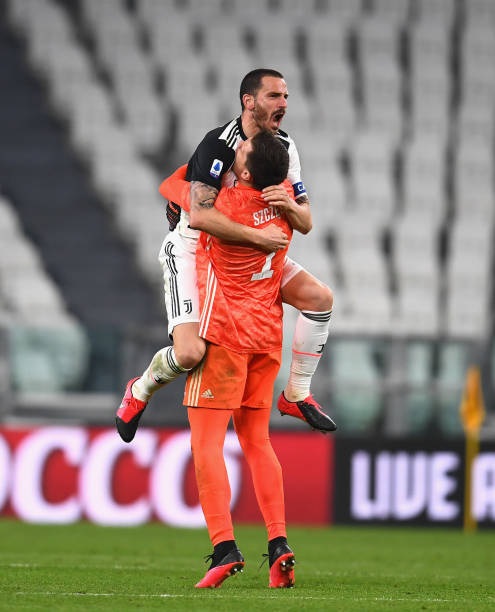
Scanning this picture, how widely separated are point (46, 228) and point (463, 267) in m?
5.13

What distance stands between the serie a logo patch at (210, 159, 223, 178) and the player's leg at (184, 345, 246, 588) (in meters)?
0.66

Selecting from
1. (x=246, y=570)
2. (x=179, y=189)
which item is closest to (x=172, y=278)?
(x=179, y=189)

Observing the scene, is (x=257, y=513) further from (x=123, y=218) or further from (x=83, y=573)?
(x=123, y=218)

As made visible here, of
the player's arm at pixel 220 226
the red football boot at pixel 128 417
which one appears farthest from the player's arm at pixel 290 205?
the red football boot at pixel 128 417

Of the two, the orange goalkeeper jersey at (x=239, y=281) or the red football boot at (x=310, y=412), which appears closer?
the orange goalkeeper jersey at (x=239, y=281)

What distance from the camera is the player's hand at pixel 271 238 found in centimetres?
504

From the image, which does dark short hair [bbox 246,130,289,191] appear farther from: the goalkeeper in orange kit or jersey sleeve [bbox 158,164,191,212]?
jersey sleeve [bbox 158,164,191,212]

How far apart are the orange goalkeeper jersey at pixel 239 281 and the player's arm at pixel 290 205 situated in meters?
0.04

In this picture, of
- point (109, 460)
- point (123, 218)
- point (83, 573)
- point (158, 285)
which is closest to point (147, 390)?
point (83, 573)

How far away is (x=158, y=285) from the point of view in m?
15.7

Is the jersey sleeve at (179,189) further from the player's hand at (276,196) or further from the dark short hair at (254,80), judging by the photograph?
the dark short hair at (254,80)

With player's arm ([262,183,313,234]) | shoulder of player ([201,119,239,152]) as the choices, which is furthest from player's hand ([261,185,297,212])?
shoulder of player ([201,119,239,152])

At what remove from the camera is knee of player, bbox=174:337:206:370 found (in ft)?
16.7

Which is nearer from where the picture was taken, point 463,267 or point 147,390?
point 147,390
